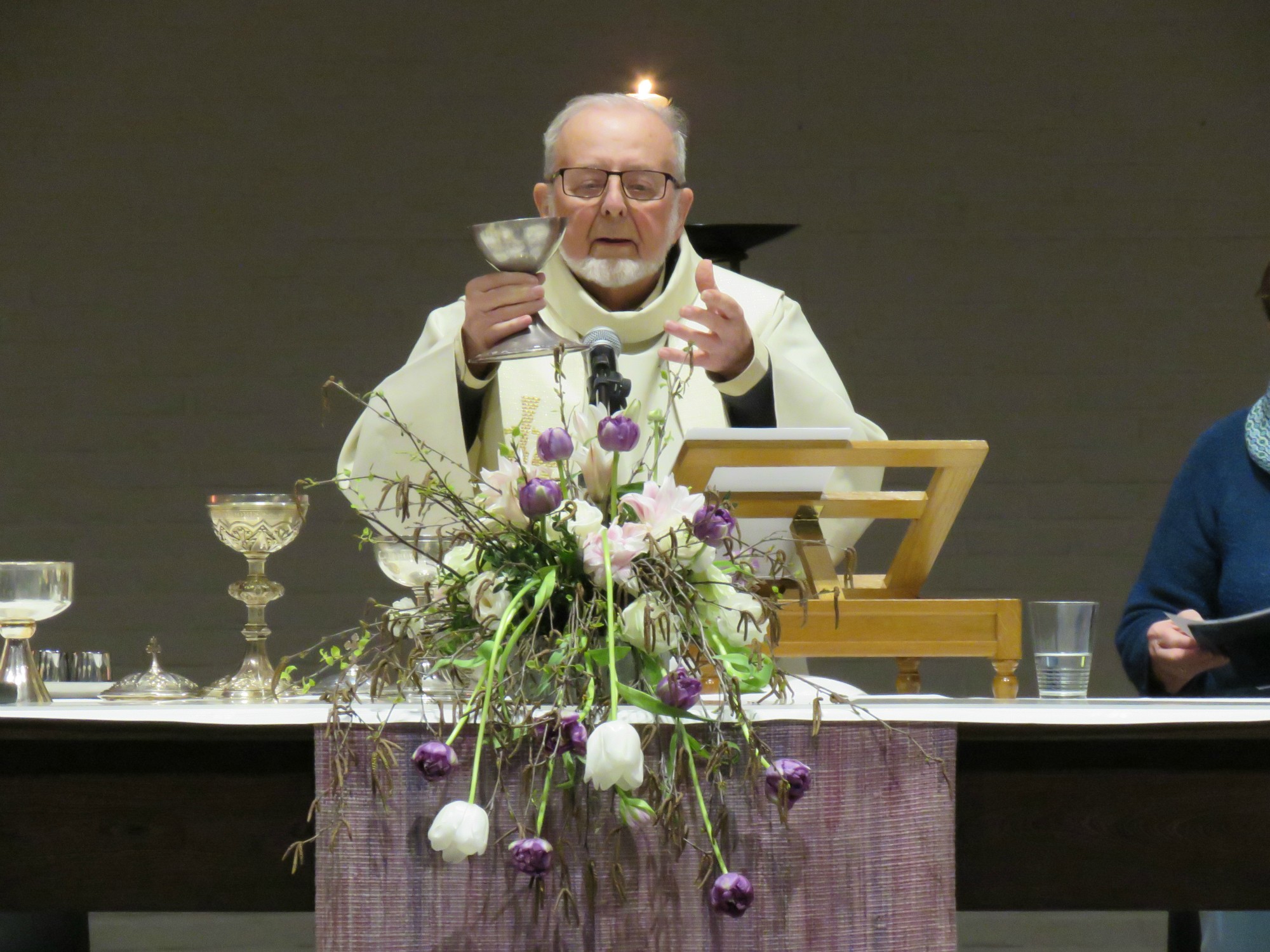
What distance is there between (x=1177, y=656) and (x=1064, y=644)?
1.68 feet

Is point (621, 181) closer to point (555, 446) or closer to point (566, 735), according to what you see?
point (555, 446)

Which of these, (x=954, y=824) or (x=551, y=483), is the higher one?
(x=551, y=483)

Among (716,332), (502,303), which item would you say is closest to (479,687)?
(502,303)

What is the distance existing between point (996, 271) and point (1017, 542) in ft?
2.48

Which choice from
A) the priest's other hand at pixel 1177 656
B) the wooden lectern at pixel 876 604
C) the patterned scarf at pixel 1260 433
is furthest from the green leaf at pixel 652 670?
the patterned scarf at pixel 1260 433

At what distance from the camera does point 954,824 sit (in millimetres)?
1271

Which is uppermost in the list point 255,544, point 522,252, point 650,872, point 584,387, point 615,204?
point 615,204

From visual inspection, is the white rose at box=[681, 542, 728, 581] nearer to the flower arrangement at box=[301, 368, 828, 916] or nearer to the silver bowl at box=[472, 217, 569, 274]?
the flower arrangement at box=[301, 368, 828, 916]

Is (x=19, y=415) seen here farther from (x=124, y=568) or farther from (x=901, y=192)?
(x=901, y=192)

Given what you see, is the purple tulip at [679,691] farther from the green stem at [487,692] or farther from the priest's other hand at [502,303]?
the priest's other hand at [502,303]

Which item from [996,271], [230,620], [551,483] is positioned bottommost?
[230,620]

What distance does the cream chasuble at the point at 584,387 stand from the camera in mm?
2219

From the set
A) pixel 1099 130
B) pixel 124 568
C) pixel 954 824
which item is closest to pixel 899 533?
pixel 1099 130

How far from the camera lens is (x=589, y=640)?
1.23m
